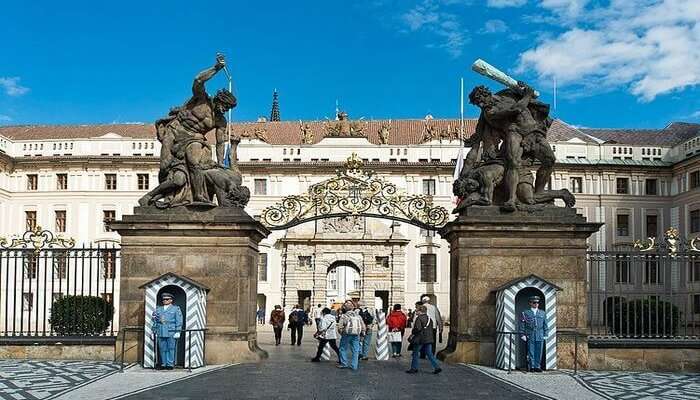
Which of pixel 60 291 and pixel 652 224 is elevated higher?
pixel 652 224

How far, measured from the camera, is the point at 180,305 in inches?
566

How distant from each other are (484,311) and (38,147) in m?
44.2

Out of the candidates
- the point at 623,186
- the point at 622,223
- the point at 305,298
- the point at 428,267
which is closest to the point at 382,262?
the point at 428,267

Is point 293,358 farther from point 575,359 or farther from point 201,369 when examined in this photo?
point 575,359

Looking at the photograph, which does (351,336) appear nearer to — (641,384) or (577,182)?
(641,384)

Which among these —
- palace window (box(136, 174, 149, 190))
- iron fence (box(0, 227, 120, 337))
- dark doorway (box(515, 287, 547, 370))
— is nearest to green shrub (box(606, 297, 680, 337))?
dark doorway (box(515, 287, 547, 370))

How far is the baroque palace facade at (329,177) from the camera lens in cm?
5075

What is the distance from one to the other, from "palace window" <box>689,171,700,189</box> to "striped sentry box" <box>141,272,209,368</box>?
135 ft

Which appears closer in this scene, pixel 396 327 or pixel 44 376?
pixel 44 376

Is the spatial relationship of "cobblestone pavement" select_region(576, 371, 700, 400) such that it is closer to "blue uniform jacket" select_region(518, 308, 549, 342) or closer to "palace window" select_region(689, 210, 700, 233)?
"blue uniform jacket" select_region(518, 308, 549, 342)

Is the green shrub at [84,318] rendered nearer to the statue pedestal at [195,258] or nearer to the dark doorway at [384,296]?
the statue pedestal at [195,258]

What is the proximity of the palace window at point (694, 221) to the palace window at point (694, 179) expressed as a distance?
153 centimetres

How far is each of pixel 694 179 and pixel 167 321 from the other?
42.2 metres

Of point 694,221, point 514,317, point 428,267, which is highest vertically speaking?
point 694,221
